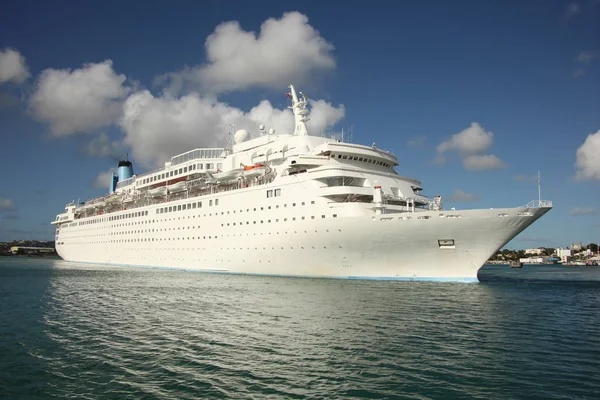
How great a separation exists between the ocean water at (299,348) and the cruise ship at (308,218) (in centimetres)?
466

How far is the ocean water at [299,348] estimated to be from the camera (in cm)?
778

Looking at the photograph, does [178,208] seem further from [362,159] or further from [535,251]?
[535,251]

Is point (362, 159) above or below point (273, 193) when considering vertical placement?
above

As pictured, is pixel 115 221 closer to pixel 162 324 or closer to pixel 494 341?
pixel 162 324

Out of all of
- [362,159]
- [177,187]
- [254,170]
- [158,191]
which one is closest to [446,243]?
[362,159]

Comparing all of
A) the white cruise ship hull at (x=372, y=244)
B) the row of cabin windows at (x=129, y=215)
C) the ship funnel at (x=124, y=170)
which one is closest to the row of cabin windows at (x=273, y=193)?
Result: the white cruise ship hull at (x=372, y=244)

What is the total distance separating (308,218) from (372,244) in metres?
4.48

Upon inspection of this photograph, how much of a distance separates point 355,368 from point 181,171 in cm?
3603

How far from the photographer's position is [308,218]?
86.6 feet

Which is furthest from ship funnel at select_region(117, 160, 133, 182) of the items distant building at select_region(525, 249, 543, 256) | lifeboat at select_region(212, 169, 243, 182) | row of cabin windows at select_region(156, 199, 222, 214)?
distant building at select_region(525, 249, 543, 256)

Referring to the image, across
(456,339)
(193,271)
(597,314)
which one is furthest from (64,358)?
(193,271)

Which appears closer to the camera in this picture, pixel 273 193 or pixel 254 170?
pixel 273 193

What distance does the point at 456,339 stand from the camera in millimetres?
11484

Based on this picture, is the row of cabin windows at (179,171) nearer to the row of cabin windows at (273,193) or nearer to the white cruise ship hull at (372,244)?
the white cruise ship hull at (372,244)
